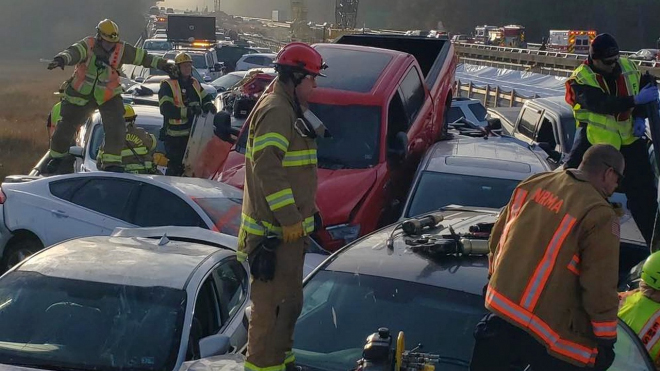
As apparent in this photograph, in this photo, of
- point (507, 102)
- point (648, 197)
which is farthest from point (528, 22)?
point (648, 197)

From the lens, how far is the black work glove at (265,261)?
4543 millimetres

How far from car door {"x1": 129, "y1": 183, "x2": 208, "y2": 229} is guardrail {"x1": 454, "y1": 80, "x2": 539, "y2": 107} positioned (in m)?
11.3

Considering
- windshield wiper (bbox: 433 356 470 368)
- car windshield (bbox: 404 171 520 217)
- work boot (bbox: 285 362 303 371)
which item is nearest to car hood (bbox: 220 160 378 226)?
car windshield (bbox: 404 171 520 217)

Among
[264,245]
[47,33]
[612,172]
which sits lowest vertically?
[47,33]

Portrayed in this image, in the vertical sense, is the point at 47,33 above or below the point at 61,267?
below

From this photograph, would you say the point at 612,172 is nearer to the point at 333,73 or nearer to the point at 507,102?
the point at 333,73

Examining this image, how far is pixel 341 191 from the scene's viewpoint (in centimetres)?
869

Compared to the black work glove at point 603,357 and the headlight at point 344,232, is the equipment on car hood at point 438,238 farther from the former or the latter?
the headlight at point 344,232

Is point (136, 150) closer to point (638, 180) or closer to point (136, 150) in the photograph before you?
point (136, 150)

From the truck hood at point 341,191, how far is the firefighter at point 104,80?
2.37 metres

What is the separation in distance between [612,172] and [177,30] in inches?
1735

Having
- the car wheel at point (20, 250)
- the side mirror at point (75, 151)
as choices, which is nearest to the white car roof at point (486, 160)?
the car wheel at point (20, 250)

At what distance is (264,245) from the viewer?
4590mm

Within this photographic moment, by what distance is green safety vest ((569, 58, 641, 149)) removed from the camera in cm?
696
